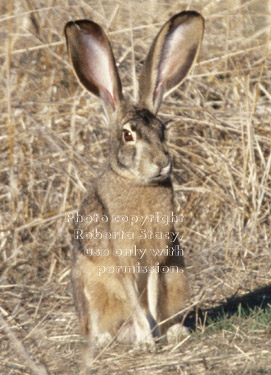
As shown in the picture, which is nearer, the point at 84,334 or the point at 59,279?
the point at 84,334

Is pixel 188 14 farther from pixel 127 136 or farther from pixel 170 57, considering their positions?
pixel 127 136

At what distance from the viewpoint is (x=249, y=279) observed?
5.54 metres

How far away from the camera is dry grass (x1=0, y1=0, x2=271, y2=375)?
5.87m

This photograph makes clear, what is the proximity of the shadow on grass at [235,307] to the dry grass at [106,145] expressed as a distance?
0.05m

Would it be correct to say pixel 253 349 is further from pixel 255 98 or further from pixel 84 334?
pixel 255 98

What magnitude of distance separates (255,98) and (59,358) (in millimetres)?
3342

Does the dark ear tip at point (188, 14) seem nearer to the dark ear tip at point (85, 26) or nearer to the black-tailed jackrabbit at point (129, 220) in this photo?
the black-tailed jackrabbit at point (129, 220)

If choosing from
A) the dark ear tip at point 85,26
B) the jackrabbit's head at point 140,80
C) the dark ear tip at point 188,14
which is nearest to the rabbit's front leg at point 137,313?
the jackrabbit's head at point 140,80

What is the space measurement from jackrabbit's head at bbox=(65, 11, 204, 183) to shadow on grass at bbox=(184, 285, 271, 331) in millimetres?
1044

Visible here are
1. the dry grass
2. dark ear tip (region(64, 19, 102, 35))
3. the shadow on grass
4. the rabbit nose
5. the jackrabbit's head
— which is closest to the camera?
the rabbit nose

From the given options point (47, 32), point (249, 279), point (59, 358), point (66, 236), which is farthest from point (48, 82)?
point (59, 358)

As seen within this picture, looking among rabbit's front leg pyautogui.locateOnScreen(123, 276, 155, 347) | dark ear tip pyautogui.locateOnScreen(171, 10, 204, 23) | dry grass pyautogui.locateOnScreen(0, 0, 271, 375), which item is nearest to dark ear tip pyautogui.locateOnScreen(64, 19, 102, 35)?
dark ear tip pyautogui.locateOnScreen(171, 10, 204, 23)

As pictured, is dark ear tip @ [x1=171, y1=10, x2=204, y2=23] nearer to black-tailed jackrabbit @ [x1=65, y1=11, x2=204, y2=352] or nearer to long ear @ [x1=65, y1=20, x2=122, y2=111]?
black-tailed jackrabbit @ [x1=65, y1=11, x2=204, y2=352]

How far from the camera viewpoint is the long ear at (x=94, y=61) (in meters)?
4.61
